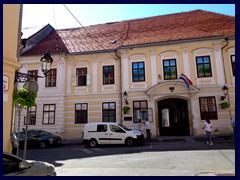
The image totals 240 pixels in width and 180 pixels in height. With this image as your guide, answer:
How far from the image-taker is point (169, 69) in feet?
62.2

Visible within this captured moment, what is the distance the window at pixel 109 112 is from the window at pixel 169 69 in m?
5.24

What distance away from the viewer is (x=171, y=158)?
9656 mm

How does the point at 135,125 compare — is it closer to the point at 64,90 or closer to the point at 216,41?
the point at 64,90

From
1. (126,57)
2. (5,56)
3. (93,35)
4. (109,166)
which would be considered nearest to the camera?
(5,56)

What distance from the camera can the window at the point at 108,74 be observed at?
2019cm

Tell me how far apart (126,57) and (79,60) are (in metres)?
4.61

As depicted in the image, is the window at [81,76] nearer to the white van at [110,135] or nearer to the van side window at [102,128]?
the white van at [110,135]

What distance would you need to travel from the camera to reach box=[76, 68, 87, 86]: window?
68.1 ft

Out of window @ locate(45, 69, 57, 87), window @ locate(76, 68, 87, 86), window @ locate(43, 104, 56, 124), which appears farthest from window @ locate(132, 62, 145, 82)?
window @ locate(43, 104, 56, 124)

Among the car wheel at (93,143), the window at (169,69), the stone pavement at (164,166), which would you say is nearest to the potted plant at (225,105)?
the window at (169,69)

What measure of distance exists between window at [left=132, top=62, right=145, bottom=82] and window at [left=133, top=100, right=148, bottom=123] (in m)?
2.06

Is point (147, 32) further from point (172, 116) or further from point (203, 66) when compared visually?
point (172, 116)

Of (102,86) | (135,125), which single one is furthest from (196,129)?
(102,86)

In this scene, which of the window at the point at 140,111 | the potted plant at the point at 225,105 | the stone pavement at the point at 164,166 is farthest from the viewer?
the window at the point at 140,111
